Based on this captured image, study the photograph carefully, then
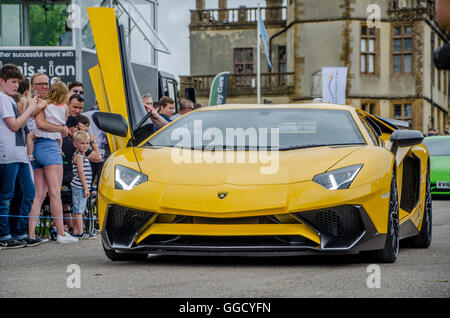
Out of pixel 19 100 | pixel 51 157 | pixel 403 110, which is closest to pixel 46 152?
pixel 51 157

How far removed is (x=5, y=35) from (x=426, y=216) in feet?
41.8

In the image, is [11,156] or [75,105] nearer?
[11,156]

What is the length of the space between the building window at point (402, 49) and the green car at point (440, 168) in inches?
1170

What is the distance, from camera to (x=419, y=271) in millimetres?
6191

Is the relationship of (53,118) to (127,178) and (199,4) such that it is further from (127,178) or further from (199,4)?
(199,4)

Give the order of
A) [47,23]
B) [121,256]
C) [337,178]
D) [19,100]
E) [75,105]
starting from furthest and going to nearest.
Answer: [47,23]
[75,105]
[19,100]
[121,256]
[337,178]

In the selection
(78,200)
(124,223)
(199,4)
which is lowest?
(78,200)

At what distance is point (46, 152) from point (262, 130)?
3.17 meters

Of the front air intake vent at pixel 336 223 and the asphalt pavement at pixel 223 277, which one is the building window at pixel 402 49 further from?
the front air intake vent at pixel 336 223

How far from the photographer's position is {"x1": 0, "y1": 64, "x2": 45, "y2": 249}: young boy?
8.77 meters

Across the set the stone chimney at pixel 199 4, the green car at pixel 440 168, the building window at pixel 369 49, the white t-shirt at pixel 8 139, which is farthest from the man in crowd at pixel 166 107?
the stone chimney at pixel 199 4

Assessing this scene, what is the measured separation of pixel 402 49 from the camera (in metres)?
50.5

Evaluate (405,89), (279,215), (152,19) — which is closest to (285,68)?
(405,89)
